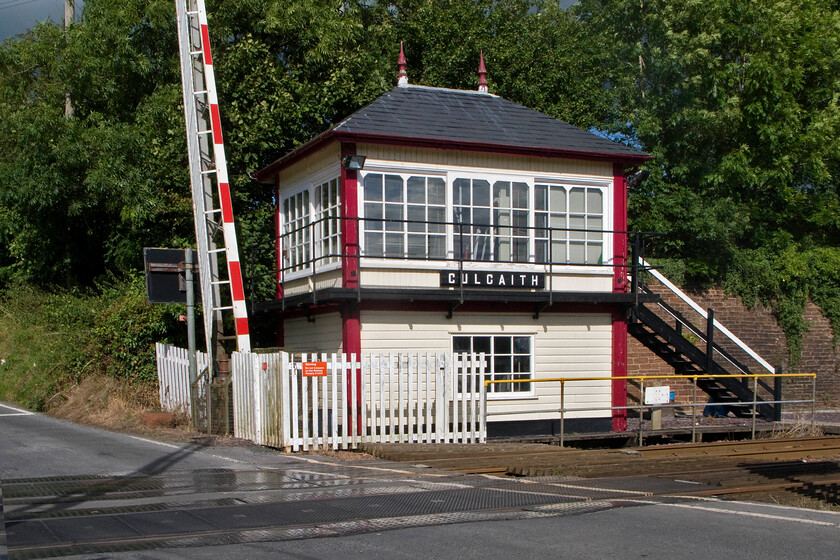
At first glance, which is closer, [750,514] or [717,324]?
[750,514]

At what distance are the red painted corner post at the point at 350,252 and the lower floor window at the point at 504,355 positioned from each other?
7.26 ft

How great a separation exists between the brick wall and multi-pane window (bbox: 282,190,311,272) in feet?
38.7

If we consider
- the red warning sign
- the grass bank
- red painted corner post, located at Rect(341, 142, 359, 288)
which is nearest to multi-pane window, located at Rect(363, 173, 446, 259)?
red painted corner post, located at Rect(341, 142, 359, 288)

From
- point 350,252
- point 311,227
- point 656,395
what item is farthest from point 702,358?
point 311,227

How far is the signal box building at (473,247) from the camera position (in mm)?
17000

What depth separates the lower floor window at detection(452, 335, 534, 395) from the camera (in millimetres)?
17812

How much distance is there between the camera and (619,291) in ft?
62.1

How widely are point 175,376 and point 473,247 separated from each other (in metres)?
6.56

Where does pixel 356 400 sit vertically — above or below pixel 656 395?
above

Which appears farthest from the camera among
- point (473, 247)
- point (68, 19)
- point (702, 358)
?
point (68, 19)

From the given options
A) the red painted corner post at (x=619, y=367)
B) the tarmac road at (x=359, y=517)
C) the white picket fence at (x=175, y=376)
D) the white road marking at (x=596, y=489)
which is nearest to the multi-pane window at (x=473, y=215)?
the red painted corner post at (x=619, y=367)

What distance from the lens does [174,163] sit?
22078 mm

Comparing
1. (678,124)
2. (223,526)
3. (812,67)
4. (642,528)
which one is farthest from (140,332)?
(812,67)

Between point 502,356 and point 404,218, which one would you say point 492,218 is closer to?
point 404,218
